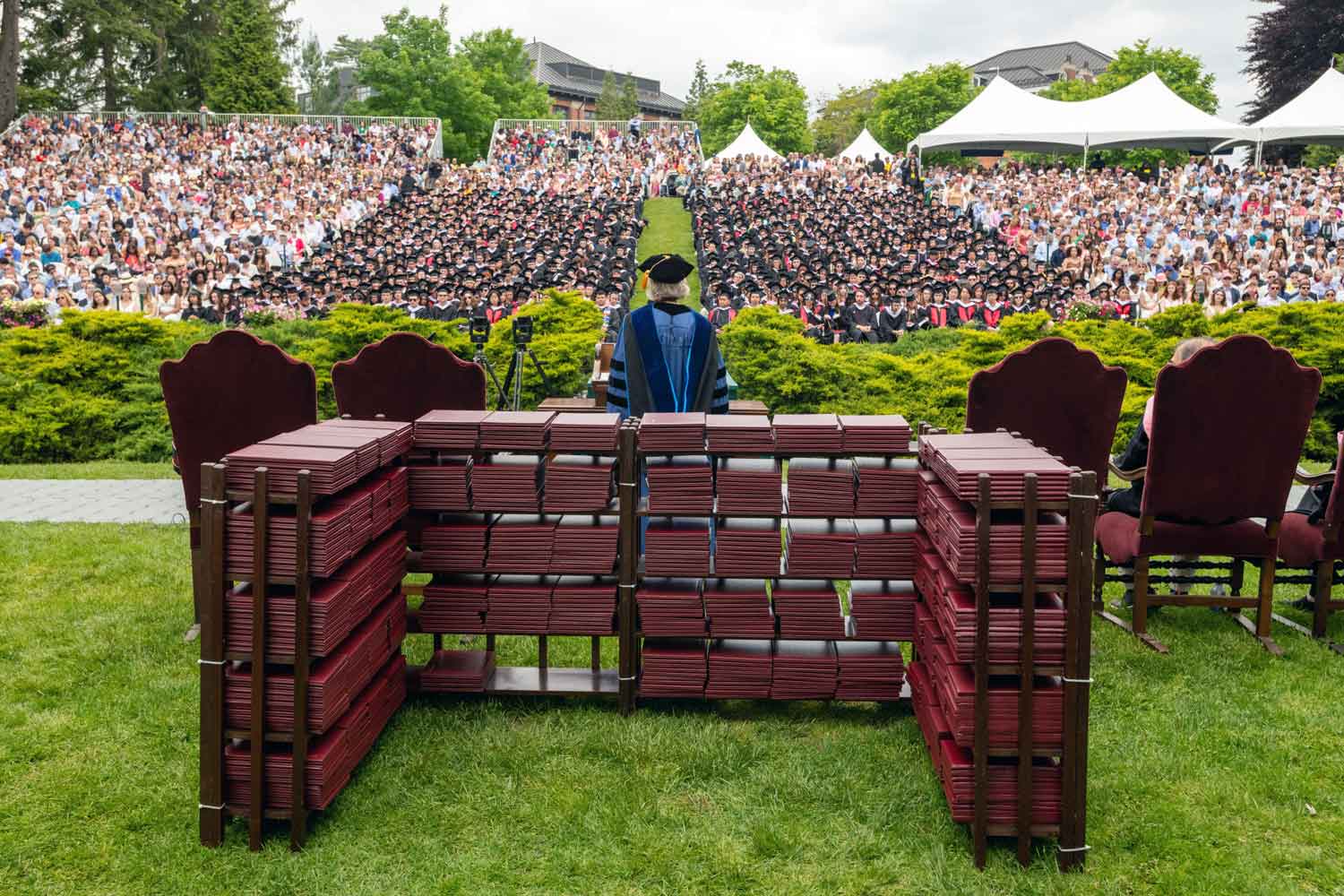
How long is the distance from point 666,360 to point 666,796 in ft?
7.87

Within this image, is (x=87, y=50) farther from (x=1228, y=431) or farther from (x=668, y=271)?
(x=1228, y=431)

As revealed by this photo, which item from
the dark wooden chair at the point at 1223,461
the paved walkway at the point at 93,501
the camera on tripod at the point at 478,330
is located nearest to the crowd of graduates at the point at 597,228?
the camera on tripod at the point at 478,330

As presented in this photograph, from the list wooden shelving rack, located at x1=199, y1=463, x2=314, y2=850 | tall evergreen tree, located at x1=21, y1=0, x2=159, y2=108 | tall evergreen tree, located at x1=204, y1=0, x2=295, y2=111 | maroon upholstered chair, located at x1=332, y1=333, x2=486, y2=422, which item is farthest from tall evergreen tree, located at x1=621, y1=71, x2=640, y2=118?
wooden shelving rack, located at x1=199, y1=463, x2=314, y2=850

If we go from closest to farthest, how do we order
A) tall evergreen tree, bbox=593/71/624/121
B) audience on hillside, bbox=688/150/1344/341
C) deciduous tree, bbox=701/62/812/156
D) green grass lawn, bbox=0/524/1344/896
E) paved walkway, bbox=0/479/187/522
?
1. green grass lawn, bbox=0/524/1344/896
2. paved walkway, bbox=0/479/187/522
3. audience on hillside, bbox=688/150/1344/341
4. deciduous tree, bbox=701/62/812/156
5. tall evergreen tree, bbox=593/71/624/121

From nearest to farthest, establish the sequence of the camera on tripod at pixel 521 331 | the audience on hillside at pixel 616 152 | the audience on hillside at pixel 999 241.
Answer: the camera on tripod at pixel 521 331 → the audience on hillside at pixel 999 241 → the audience on hillside at pixel 616 152

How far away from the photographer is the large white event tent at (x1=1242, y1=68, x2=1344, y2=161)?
98.5 ft

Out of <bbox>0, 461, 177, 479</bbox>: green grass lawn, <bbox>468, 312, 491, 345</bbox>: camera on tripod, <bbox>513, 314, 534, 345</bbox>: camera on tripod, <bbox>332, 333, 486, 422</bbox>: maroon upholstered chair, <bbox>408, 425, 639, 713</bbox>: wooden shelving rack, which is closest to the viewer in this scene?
<bbox>408, 425, 639, 713</bbox>: wooden shelving rack

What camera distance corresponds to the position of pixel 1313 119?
31.1 m

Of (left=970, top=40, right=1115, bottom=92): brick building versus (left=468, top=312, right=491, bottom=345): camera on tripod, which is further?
(left=970, top=40, right=1115, bottom=92): brick building

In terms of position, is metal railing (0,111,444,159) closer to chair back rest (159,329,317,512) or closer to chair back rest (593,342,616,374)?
chair back rest (593,342,616,374)

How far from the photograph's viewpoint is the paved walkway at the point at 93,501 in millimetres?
7832

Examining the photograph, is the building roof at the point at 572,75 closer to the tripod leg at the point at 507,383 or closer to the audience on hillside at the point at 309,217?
the audience on hillside at the point at 309,217

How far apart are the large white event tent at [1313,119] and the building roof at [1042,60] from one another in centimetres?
7822

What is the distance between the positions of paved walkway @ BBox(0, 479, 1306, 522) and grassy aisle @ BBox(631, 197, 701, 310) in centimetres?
1508
